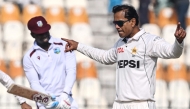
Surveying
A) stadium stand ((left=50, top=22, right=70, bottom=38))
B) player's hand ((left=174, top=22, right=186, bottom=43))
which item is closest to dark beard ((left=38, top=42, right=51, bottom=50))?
player's hand ((left=174, top=22, right=186, bottom=43))

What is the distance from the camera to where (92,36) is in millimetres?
11602

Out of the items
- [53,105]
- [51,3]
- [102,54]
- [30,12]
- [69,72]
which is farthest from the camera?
[51,3]

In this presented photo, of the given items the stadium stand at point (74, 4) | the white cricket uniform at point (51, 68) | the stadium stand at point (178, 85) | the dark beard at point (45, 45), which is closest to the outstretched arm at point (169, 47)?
the white cricket uniform at point (51, 68)

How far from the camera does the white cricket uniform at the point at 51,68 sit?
6.25 m

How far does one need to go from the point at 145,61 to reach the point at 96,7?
23.4ft

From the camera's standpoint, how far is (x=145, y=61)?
5.08 metres

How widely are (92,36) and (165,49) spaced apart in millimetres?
6815

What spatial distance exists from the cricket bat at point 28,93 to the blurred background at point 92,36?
13.5ft

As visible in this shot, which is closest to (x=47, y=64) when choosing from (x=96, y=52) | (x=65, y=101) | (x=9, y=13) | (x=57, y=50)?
(x=57, y=50)

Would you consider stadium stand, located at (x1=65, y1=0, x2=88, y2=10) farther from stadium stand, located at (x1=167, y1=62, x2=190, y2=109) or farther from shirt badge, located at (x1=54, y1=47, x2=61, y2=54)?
shirt badge, located at (x1=54, y1=47, x2=61, y2=54)

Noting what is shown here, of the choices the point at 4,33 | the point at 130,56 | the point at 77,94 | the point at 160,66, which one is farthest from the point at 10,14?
the point at 130,56

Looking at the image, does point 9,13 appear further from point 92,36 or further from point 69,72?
point 69,72

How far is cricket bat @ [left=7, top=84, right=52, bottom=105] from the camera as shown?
18.1 ft

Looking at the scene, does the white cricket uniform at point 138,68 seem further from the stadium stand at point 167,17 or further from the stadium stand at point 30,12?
the stadium stand at point 167,17
